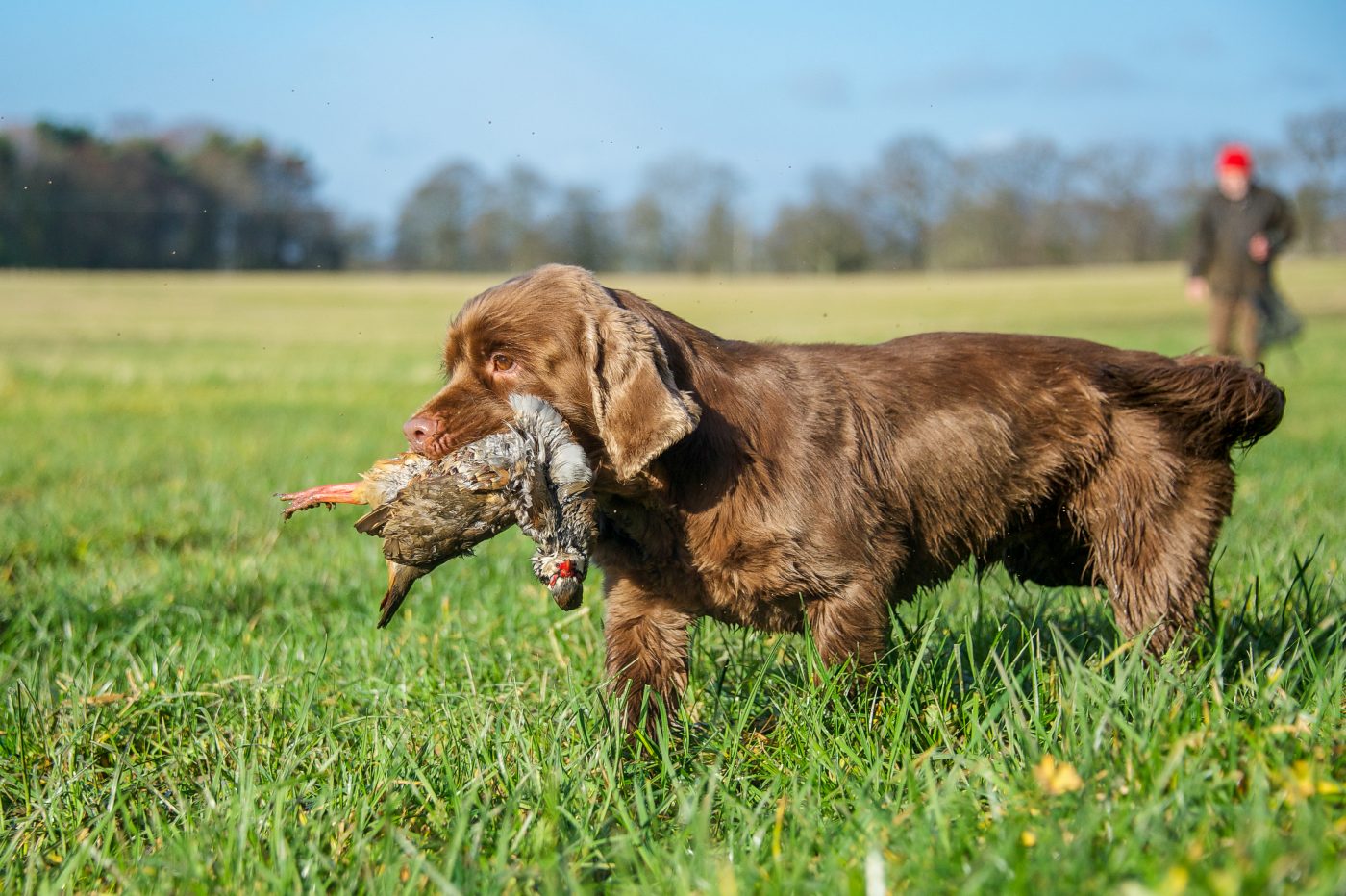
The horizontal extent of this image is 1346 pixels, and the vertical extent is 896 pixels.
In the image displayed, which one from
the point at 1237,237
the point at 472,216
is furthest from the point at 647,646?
the point at 472,216

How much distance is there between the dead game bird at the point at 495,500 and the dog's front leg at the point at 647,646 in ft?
1.17

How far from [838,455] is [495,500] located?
0.98 meters

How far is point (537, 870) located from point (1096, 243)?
183ft

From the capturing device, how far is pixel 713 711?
10.8 ft

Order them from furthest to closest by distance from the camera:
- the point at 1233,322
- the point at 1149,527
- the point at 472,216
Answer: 1. the point at 472,216
2. the point at 1233,322
3. the point at 1149,527

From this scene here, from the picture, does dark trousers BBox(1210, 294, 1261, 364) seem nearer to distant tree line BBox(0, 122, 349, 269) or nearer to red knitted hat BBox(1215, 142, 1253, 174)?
red knitted hat BBox(1215, 142, 1253, 174)

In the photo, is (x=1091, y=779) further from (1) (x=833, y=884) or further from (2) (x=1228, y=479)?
(2) (x=1228, y=479)

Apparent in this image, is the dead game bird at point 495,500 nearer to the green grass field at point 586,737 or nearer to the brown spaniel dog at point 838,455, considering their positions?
the brown spaniel dog at point 838,455

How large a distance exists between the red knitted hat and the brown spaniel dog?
33.2ft

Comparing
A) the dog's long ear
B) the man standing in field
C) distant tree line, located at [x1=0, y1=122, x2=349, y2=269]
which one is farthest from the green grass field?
distant tree line, located at [x1=0, y1=122, x2=349, y2=269]

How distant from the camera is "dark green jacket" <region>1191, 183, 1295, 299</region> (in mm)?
13016

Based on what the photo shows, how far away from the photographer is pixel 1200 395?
392cm

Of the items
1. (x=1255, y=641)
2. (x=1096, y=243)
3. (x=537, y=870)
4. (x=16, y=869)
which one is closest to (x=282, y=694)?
(x=16, y=869)

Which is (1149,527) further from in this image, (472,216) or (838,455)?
(472,216)
